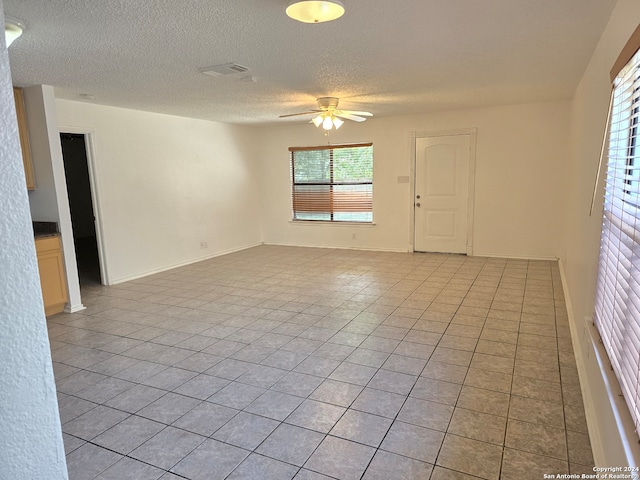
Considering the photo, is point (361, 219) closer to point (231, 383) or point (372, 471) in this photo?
point (231, 383)

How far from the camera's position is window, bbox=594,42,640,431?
1434mm

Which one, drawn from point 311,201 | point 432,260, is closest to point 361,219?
point 311,201

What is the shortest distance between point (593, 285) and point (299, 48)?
8.54 ft

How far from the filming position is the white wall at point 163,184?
514 centimetres

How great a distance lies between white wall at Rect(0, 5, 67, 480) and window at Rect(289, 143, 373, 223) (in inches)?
262

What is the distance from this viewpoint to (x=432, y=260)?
247 inches

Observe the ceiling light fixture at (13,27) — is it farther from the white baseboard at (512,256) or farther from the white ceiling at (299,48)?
the white baseboard at (512,256)

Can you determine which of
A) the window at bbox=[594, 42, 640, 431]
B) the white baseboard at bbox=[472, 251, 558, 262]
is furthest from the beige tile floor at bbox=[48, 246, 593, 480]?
the white baseboard at bbox=[472, 251, 558, 262]

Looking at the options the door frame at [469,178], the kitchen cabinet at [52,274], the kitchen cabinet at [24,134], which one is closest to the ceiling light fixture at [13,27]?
the kitchen cabinet at [24,134]

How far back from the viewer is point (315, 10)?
2.13 metres

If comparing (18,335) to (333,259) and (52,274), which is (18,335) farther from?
(333,259)

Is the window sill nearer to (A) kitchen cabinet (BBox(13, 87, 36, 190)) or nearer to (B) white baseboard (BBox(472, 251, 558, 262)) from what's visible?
(B) white baseboard (BBox(472, 251, 558, 262))

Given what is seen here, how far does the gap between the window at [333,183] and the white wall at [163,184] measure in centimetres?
100

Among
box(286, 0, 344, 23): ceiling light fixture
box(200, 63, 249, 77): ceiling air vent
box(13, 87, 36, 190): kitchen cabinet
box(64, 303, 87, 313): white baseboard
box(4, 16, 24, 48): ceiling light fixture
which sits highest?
box(200, 63, 249, 77): ceiling air vent
